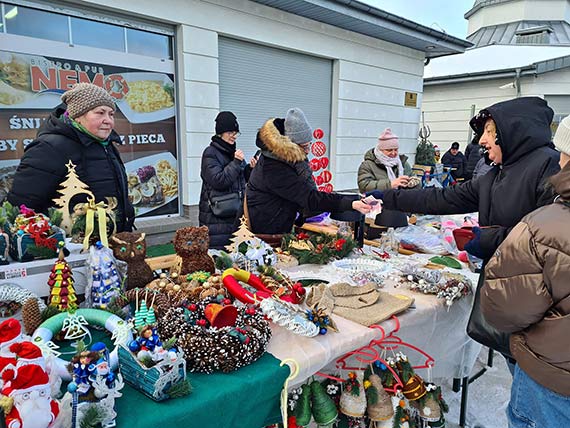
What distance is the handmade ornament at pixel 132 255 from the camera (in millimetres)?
1454

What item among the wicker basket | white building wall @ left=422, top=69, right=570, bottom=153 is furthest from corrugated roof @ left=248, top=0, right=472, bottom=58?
the wicker basket

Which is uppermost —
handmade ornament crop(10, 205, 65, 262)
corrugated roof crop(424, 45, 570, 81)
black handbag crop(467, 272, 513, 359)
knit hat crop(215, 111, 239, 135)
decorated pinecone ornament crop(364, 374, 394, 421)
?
corrugated roof crop(424, 45, 570, 81)

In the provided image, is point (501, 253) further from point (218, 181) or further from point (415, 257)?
point (218, 181)

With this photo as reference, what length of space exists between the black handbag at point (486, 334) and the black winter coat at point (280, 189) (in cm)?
91

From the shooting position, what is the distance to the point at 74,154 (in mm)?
1902

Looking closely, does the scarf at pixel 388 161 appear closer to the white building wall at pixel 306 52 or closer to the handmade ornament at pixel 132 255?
the white building wall at pixel 306 52

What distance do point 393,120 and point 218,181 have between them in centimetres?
601

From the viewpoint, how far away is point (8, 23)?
3.89m

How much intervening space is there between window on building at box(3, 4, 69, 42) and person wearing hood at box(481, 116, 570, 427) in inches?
183

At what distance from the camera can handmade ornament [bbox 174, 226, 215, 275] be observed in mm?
1642

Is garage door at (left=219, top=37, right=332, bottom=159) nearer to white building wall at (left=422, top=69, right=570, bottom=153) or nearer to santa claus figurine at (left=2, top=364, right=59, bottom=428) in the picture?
santa claus figurine at (left=2, top=364, right=59, bottom=428)

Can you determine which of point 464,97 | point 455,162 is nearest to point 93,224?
point 455,162

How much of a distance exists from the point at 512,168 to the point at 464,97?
1300 centimetres

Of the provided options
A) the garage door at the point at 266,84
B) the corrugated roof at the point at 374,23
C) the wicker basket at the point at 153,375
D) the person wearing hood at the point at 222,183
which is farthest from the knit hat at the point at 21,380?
the corrugated roof at the point at 374,23
